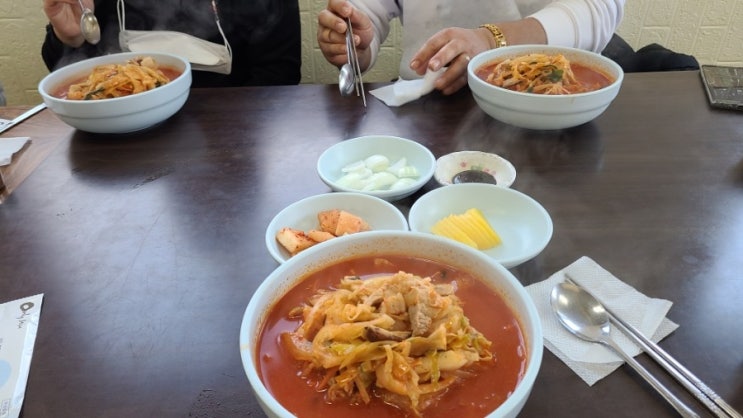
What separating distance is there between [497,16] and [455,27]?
1.08ft

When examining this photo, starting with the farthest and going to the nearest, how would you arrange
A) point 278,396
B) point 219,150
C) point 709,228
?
point 219,150, point 709,228, point 278,396

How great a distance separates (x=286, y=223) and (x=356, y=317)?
1.83ft

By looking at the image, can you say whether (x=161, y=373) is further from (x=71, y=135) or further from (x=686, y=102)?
→ (x=686, y=102)

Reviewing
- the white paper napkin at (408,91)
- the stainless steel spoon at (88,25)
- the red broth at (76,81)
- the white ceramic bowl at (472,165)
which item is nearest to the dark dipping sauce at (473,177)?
the white ceramic bowl at (472,165)

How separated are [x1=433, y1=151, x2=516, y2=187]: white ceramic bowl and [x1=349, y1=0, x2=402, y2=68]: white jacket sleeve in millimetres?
1066

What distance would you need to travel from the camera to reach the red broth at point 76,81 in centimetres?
188

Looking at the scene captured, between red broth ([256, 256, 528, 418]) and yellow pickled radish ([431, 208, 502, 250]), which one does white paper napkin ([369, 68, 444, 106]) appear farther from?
red broth ([256, 256, 528, 418])

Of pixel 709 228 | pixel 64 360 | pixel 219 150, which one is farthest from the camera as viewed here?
pixel 219 150

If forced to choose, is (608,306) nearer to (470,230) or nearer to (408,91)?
(470,230)

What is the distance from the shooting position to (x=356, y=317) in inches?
31.0

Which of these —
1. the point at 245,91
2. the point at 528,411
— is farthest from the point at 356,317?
the point at 245,91

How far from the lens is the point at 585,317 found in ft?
3.36

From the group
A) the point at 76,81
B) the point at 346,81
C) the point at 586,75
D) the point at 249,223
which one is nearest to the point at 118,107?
the point at 76,81

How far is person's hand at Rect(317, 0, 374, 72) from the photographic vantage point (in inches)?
83.4
